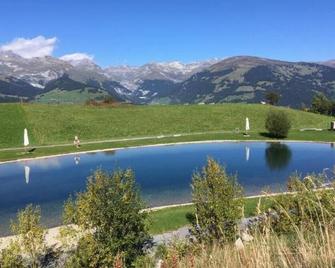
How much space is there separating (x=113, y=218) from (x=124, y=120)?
71.4m

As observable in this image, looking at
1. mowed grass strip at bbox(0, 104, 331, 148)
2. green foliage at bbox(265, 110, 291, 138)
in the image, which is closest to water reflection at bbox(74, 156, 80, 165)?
mowed grass strip at bbox(0, 104, 331, 148)

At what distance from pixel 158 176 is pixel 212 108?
56521 mm

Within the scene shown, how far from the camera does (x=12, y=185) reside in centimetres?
4300

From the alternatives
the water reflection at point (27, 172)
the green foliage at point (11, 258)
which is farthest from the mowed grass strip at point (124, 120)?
the green foliage at point (11, 258)

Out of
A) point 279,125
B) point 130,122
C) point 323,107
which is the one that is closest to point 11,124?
point 130,122

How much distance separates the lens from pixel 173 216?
1091 inches

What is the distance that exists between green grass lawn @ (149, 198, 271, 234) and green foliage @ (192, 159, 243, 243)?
3.73 m

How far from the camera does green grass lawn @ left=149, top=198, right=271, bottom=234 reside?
2572 cm

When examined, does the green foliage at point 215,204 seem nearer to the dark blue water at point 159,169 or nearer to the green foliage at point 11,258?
the green foliage at point 11,258

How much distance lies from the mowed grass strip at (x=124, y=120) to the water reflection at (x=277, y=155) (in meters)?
16.8

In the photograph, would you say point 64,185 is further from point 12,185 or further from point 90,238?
point 90,238

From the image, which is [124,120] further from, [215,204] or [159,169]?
[215,204]

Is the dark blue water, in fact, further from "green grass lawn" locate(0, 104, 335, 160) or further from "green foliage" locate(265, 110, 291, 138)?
"green grass lawn" locate(0, 104, 335, 160)

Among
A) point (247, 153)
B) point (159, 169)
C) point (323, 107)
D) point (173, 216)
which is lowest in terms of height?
point (247, 153)
